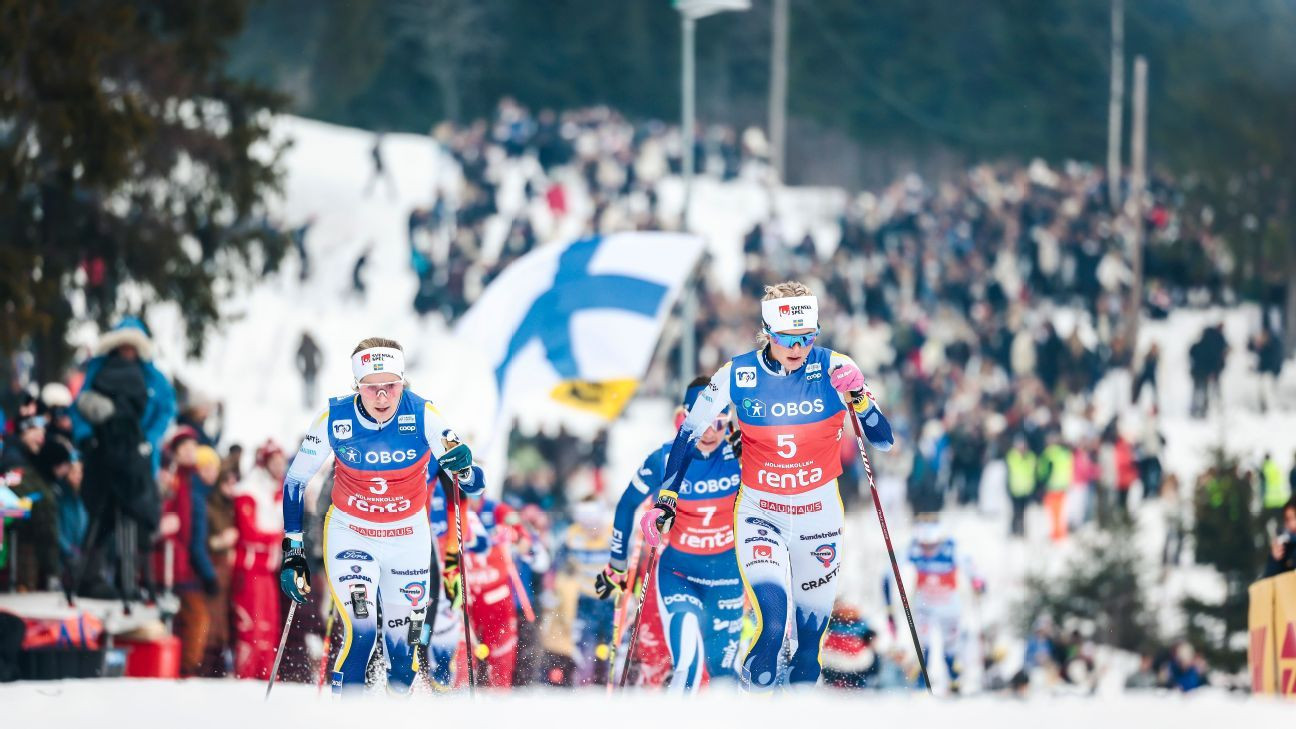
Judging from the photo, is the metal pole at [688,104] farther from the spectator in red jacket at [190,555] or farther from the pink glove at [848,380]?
the pink glove at [848,380]

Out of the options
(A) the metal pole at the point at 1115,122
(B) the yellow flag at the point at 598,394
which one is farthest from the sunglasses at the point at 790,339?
(A) the metal pole at the point at 1115,122

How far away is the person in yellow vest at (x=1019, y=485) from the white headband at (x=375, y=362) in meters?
16.6

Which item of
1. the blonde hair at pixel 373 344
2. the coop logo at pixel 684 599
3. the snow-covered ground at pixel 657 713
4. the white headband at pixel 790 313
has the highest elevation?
the white headband at pixel 790 313

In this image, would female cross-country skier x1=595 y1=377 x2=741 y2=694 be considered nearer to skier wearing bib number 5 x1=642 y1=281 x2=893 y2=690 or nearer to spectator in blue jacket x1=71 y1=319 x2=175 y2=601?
skier wearing bib number 5 x1=642 y1=281 x2=893 y2=690

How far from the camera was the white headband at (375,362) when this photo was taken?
10312 millimetres

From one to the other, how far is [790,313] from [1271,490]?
14785 mm

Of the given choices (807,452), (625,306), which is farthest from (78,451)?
(625,306)

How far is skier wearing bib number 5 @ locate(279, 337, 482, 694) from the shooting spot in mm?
10383

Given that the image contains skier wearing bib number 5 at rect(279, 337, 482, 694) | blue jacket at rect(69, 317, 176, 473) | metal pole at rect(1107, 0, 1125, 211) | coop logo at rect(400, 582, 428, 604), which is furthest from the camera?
metal pole at rect(1107, 0, 1125, 211)

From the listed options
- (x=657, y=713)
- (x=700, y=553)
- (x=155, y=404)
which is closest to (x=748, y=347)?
(x=155, y=404)

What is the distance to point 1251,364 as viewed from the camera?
1329 inches

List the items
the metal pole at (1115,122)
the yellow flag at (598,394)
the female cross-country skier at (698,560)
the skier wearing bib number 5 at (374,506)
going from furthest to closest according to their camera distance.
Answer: the metal pole at (1115,122) < the yellow flag at (598,394) < the female cross-country skier at (698,560) < the skier wearing bib number 5 at (374,506)

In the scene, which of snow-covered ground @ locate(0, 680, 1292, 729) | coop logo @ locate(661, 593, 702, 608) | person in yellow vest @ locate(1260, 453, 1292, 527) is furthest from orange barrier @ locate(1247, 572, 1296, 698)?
person in yellow vest @ locate(1260, 453, 1292, 527)

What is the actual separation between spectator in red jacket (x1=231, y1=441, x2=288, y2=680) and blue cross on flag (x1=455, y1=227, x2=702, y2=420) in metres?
5.99
